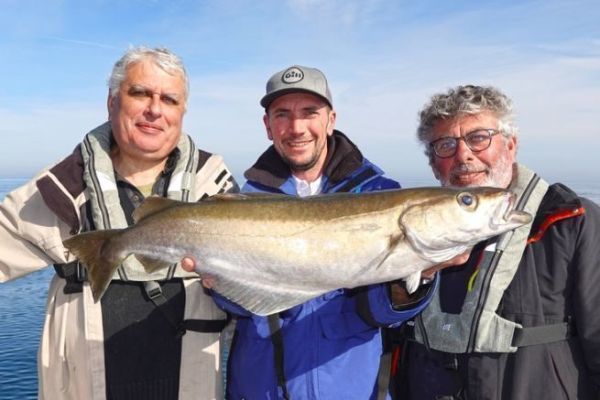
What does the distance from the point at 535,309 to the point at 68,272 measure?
174 inches

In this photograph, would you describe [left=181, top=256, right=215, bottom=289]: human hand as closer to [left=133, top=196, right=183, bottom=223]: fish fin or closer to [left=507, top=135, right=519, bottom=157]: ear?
[left=133, top=196, right=183, bottom=223]: fish fin

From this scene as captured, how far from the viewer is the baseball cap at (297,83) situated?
5.07m

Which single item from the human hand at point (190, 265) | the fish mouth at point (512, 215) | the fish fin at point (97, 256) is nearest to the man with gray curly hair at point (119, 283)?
the fish fin at point (97, 256)

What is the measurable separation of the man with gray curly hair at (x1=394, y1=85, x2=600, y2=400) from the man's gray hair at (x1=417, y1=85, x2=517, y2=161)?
16 mm

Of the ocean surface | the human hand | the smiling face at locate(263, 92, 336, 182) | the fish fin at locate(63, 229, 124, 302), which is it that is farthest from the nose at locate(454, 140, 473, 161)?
the ocean surface

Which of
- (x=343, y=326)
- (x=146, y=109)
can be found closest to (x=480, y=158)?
(x=343, y=326)

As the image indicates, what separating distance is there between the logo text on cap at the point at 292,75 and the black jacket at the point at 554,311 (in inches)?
107

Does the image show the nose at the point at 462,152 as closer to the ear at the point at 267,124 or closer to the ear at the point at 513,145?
the ear at the point at 513,145

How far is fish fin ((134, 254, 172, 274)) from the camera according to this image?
4.37 metres

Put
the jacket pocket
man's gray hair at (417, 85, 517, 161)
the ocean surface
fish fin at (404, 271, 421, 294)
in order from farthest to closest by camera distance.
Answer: the ocean surface → man's gray hair at (417, 85, 517, 161) → the jacket pocket → fish fin at (404, 271, 421, 294)

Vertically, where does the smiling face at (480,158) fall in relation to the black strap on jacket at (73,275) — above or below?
above

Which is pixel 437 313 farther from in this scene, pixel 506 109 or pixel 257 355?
pixel 506 109

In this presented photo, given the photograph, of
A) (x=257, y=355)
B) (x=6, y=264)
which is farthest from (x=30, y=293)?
(x=257, y=355)

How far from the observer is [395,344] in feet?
17.6
